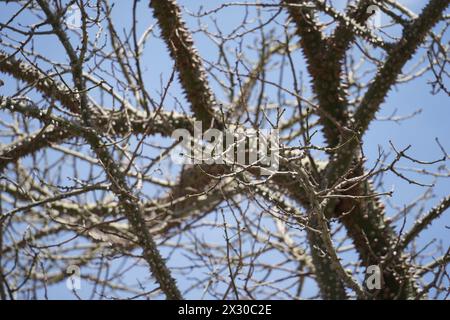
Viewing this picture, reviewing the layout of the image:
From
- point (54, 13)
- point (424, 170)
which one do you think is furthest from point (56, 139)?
point (424, 170)

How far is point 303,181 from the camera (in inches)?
140

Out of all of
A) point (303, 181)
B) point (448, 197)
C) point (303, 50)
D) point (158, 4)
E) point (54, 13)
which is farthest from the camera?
point (303, 50)

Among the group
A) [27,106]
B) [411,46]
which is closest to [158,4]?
[27,106]

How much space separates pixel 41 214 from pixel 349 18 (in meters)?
3.83

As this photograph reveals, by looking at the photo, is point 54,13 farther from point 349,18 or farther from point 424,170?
point 424,170

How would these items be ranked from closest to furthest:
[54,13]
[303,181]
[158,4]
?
[303,181] → [54,13] → [158,4]

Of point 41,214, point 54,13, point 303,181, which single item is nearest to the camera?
point 303,181

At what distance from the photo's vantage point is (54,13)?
475 centimetres

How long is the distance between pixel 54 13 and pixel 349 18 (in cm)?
245
